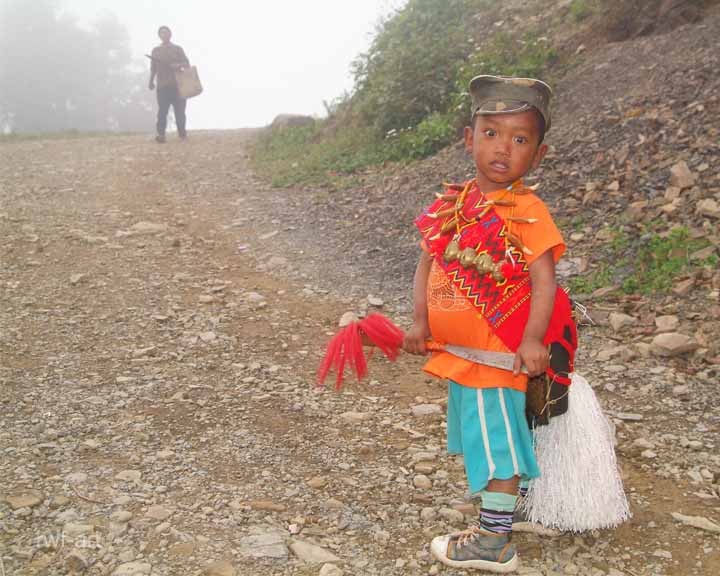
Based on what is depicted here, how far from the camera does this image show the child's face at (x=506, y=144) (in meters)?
2.50

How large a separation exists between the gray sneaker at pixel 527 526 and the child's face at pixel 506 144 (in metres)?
1.35

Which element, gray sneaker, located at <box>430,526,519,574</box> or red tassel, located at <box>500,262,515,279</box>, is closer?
red tassel, located at <box>500,262,515,279</box>

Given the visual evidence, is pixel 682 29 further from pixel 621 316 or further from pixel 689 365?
pixel 689 365

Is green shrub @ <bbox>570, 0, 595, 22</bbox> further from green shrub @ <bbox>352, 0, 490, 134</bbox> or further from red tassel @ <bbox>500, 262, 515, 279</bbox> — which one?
red tassel @ <bbox>500, 262, 515, 279</bbox>

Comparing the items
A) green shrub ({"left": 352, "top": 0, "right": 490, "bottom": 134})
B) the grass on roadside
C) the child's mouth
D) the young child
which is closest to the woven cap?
the young child

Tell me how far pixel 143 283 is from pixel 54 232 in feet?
5.80

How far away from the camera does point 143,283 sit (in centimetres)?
574

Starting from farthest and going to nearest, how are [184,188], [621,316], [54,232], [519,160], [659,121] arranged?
[184,188], [54,232], [659,121], [621,316], [519,160]

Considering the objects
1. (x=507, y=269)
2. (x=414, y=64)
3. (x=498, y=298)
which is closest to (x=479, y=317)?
(x=498, y=298)

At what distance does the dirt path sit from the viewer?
8.72 feet

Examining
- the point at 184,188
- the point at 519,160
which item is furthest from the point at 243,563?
the point at 184,188

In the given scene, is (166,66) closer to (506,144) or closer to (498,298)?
(506,144)

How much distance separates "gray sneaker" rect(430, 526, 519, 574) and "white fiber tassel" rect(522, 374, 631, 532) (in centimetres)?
24

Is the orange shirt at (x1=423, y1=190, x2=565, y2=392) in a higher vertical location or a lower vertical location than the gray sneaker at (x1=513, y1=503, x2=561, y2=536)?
higher
